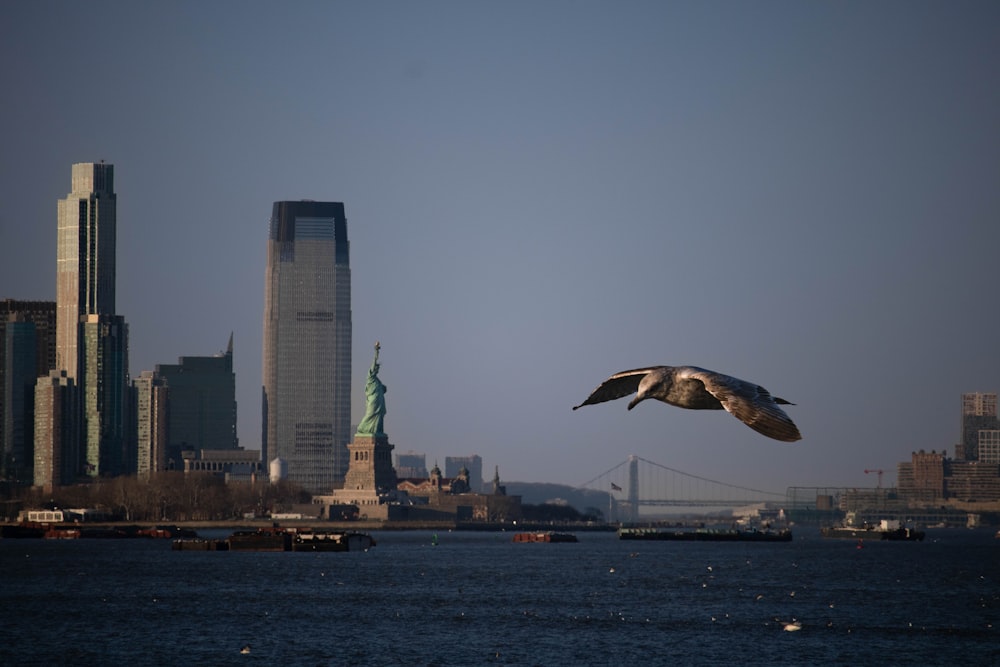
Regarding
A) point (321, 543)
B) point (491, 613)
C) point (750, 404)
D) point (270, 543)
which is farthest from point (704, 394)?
point (270, 543)

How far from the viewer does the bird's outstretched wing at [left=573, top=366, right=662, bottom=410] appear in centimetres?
2629

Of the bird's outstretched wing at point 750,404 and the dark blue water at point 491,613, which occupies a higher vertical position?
the bird's outstretched wing at point 750,404

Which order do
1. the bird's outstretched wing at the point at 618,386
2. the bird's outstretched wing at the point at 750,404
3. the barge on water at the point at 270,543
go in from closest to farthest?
the bird's outstretched wing at the point at 750,404 < the bird's outstretched wing at the point at 618,386 < the barge on water at the point at 270,543

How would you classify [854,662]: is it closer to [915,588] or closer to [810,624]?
[810,624]

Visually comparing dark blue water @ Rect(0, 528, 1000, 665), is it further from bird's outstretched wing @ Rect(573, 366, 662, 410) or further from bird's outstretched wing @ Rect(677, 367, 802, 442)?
bird's outstretched wing @ Rect(677, 367, 802, 442)

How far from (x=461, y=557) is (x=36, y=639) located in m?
91.7

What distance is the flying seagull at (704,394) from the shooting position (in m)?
23.6

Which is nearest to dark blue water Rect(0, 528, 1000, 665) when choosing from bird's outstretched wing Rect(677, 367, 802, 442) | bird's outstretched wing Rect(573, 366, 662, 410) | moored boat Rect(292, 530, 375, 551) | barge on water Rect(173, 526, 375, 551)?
moored boat Rect(292, 530, 375, 551)

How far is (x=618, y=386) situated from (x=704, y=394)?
213 centimetres

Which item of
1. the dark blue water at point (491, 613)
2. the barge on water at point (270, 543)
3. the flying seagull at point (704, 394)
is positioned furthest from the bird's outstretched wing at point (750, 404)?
the barge on water at point (270, 543)

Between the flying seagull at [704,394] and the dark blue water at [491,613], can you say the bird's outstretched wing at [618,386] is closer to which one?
the flying seagull at [704,394]

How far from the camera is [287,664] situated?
71.9 metres

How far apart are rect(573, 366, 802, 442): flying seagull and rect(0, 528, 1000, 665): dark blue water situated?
47696 millimetres

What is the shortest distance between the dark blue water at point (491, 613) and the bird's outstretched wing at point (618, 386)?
47.2m
